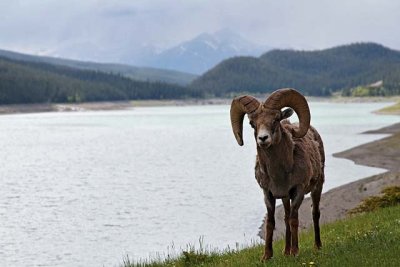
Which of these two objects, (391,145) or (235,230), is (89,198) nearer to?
(235,230)

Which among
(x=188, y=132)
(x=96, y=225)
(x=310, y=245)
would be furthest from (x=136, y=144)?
(x=310, y=245)

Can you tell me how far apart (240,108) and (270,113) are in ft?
2.90

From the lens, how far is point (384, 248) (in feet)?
36.2

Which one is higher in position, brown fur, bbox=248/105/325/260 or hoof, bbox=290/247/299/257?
brown fur, bbox=248/105/325/260

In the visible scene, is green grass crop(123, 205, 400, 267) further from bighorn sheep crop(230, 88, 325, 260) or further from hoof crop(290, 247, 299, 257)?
bighorn sheep crop(230, 88, 325, 260)

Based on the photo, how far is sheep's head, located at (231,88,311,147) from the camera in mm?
11078

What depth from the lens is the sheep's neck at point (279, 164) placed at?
38.5ft

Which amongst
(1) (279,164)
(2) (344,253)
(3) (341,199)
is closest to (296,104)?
(1) (279,164)

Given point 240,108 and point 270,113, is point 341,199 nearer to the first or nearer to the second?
point 240,108

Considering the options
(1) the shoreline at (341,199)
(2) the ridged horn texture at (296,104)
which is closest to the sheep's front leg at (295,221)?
(2) the ridged horn texture at (296,104)

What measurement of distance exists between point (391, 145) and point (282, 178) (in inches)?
1723

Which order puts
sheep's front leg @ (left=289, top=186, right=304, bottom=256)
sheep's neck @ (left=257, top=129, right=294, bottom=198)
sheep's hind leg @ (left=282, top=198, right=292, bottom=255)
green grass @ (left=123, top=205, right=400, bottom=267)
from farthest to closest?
sheep's hind leg @ (left=282, top=198, right=292, bottom=255) < sheep's front leg @ (left=289, top=186, right=304, bottom=256) < sheep's neck @ (left=257, top=129, right=294, bottom=198) < green grass @ (left=123, top=205, right=400, bottom=267)

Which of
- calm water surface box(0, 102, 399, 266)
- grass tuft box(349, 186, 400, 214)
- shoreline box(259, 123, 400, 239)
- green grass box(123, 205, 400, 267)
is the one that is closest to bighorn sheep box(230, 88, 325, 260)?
green grass box(123, 205, 400, 267)

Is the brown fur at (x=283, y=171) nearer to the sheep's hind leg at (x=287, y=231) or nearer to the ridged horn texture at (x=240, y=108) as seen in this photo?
the sheep's hind leg at (x=287, y=231)
